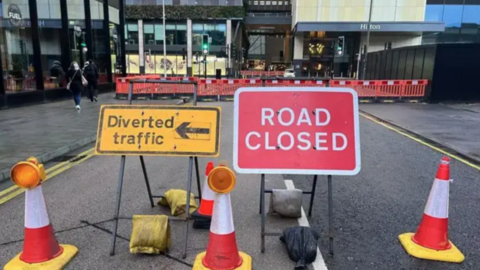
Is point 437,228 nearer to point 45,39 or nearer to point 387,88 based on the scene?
point 45,39

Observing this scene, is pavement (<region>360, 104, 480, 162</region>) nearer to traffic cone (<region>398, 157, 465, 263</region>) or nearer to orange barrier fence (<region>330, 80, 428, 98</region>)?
orange barrier fence (<region>330, 80, 428, 98</region>)

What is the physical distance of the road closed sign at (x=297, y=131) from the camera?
354 cm

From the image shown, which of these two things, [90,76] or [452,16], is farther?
[452,16]

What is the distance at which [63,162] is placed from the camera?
6852 mm

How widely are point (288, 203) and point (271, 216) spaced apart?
0.28 metres

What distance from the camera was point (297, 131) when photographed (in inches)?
142

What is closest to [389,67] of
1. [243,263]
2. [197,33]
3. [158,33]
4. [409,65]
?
[409,65]

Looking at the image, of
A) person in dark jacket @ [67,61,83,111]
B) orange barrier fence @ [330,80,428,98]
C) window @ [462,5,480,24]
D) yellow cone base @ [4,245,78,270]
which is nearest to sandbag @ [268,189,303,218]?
yellow cone base @ [4,245,78,270]

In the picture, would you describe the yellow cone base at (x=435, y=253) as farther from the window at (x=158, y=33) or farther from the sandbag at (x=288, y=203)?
the window at (x=158, y=33)

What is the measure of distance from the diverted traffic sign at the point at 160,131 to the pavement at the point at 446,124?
6.05 m

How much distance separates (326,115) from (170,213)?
2172mm

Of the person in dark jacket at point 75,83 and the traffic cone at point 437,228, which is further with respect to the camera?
the person in dark jacket at point 75,83

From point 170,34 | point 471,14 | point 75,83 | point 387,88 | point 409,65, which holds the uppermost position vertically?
point 471,14

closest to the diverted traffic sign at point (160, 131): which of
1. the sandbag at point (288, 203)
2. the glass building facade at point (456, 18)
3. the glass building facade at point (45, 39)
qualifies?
the sandbag at point (288, 203)
